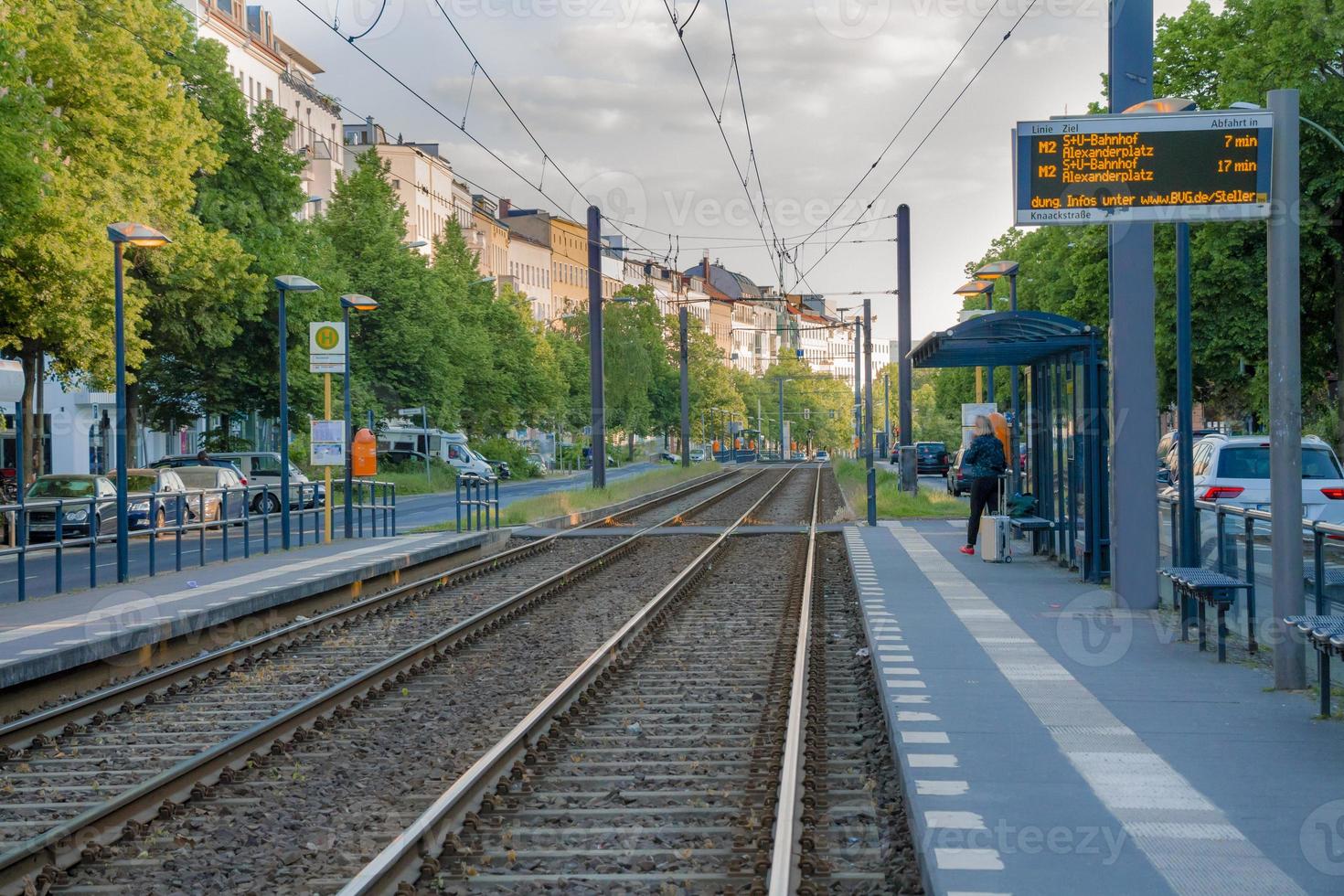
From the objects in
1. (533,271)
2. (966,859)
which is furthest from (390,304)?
(533,271)

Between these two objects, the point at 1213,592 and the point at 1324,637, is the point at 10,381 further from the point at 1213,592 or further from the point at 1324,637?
the point at 1324,637

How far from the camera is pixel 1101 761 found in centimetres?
819

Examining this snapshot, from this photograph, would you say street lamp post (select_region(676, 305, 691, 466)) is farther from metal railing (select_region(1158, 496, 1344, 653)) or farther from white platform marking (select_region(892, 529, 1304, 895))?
white platform marking (select_region(892, 529, 1304, 895))

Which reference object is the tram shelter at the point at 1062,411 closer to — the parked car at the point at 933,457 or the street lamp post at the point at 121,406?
the street lamp post at the point at 121,406

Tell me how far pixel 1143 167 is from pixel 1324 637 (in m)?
4.51

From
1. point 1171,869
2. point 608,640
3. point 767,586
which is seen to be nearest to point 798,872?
point 1171,869

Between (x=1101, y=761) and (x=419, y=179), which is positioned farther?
(x=419, y=179)

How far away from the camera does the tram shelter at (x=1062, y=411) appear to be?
17.7 metres

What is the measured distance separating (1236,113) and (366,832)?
7.98m

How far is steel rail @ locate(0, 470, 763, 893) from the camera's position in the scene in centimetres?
723

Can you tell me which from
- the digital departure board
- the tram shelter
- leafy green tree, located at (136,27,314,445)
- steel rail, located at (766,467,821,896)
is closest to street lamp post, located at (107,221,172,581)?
steel rail, located at (766,467,821,896)

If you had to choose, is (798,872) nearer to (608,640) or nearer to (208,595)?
(608,640)

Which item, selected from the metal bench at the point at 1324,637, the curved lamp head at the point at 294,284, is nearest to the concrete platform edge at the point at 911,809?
the metal bench at the point at 1324,637

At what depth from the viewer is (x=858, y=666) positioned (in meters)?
13.4
